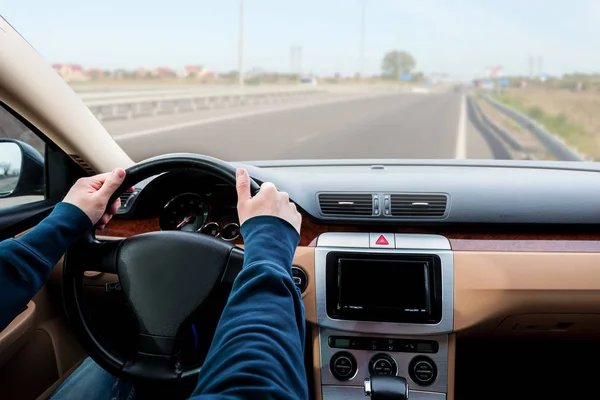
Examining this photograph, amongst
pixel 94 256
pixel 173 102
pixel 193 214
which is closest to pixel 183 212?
pixel 193 214

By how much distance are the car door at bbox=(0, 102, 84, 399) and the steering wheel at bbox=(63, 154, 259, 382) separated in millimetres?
710

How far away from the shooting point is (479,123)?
71.5ft

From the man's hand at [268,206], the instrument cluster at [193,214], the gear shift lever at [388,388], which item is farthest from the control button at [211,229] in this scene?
the man's hand at [268,206]

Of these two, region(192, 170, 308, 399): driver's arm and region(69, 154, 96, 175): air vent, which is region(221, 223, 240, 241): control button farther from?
region(192, 170, 308, 399): driver's arm

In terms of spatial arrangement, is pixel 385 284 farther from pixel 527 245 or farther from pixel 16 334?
pixel 16 334

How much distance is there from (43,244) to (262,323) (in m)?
0.92

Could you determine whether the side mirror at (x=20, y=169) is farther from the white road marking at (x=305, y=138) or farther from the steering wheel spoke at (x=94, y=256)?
the white road marking at (x=305, y=138)

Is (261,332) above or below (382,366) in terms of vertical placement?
above

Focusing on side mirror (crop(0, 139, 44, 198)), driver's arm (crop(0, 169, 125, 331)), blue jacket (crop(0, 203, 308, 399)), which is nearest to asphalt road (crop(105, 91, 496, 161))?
side mirror (crop(0, 139, 44, 198))

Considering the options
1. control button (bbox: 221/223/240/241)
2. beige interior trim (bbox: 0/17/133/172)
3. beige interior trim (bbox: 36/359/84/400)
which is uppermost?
beige interior trim (bbox: 0/17/133/172)

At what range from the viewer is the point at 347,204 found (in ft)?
9.75

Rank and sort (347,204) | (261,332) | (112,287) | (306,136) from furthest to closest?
(306,136) → (347,204) → (112,287) → (261,332)

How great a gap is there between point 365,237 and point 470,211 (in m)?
0.49

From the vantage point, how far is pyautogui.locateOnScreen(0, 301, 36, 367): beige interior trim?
2.60 m
